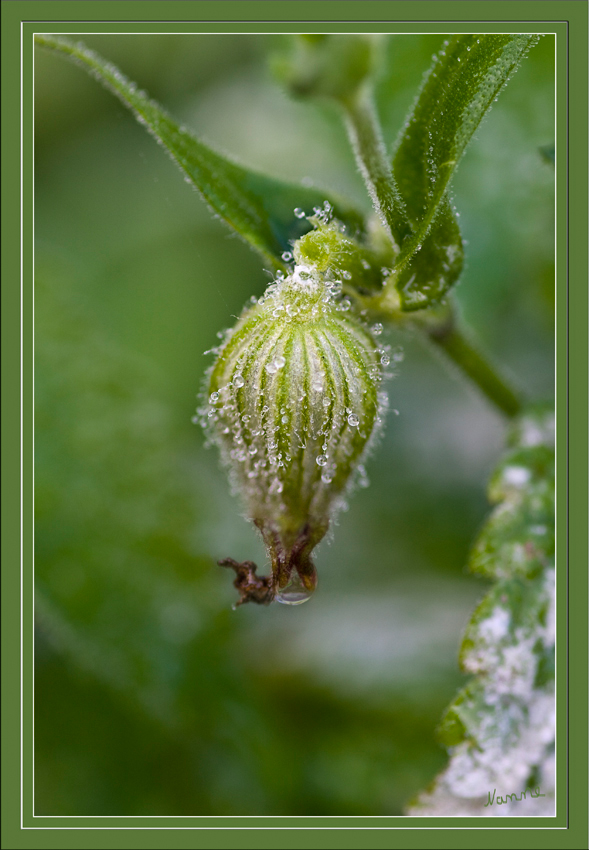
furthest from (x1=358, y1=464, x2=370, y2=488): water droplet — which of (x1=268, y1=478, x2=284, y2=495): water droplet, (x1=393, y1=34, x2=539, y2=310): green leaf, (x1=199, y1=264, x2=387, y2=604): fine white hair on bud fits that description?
(x1=393, y1=34, x2=539, y2=310): green leaf

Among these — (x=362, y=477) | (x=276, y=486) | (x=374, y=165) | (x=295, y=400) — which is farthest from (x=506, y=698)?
(x=374, y=165)

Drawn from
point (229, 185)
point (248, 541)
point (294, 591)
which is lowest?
point (294, 591)

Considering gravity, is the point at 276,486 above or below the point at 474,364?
Result: below

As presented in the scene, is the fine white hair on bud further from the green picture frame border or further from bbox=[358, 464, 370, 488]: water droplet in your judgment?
the green picture frame border

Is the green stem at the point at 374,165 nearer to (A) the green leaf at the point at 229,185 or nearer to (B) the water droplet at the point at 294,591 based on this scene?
(A) the green leaf at the point at 229,185

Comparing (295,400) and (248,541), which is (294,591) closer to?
(295,400)

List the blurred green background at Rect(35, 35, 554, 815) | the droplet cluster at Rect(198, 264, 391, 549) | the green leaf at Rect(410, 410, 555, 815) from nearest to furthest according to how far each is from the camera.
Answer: the droplet cluster at Rect(198, 264, 391, 549), the green leaf at Rect(410, 410, 555, 815), the blurred green background at Rect(35, 35, 554, 815)

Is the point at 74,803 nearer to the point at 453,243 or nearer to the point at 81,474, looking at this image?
the point at 81,474
